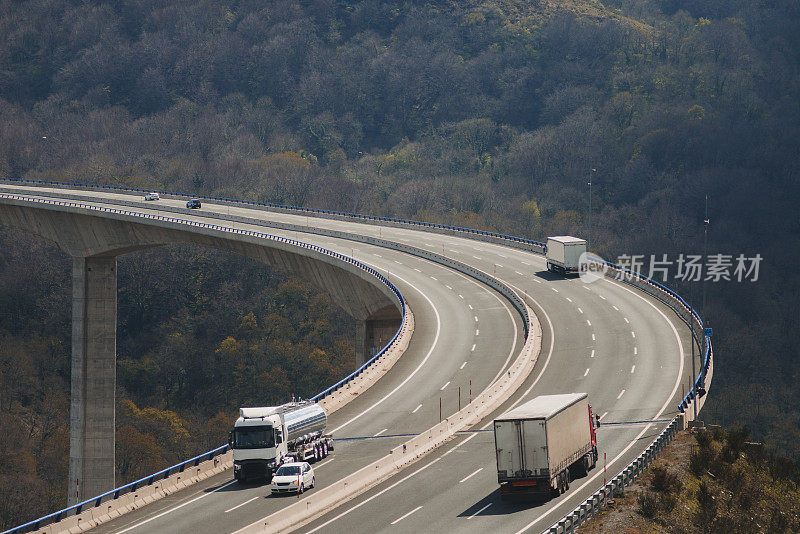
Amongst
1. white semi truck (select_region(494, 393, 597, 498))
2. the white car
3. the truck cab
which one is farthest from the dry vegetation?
the truck cab

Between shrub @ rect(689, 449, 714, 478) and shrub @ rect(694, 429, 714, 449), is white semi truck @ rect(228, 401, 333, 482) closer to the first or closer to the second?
shrub @ rect(689, 449, 714, 478)

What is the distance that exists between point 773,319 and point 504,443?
4728 inches

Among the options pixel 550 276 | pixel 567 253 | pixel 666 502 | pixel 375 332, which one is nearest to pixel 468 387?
pixel 666 502

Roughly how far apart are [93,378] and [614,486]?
7350cm

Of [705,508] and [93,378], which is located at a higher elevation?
[93,378]

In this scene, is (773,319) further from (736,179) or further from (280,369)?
(280,369)

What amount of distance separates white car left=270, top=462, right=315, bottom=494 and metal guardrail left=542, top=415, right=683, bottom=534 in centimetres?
1075

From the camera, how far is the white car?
46.0 metres

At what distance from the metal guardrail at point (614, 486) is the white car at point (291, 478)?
35.3 ft

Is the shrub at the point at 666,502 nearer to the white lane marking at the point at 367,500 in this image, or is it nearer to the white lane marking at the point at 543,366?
the white lane marking at the point at 367,500

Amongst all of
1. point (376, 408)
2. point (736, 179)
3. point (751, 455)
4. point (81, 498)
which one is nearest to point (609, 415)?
point (751, 455)

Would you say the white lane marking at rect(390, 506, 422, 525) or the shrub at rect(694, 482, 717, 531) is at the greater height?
the white lane marking at rect(390, 506, 422, 525)

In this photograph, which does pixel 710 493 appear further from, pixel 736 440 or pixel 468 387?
pixel 468 387

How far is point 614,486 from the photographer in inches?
1737
